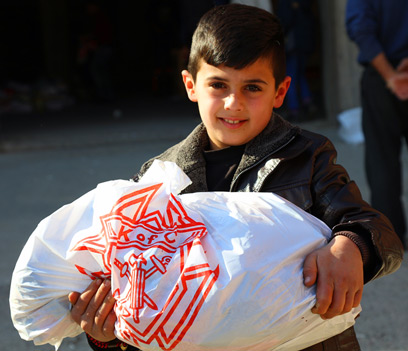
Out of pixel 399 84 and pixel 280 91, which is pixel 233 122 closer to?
pixel 280 91

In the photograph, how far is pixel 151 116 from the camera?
9.99m

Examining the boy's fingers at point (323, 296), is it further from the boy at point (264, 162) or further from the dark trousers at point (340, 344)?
the dark trousers at point (340, 344)

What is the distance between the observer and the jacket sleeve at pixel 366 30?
12.8ft

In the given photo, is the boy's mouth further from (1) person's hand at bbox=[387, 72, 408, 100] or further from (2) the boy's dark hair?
(1) person's hand at bbox=[387, 72, 408, 100]

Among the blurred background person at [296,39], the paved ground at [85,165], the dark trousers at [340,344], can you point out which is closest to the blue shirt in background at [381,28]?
the paved ground at [85,165]

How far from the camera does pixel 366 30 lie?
3926mm

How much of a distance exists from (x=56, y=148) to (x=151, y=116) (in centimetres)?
221

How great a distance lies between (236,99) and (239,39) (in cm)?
16

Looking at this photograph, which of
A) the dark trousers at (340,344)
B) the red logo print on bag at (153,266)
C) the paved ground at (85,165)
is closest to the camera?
the red logo print on bag at (153,266)

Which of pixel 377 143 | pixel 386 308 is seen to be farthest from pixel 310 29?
pixel 386 308

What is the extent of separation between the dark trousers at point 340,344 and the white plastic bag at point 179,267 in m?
0.10

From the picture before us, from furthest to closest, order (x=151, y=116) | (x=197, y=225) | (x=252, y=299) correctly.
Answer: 1. (x=151, y=116)
2. (x=197, y=225)
3. (x=252, y=299)

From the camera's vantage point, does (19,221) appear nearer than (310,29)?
Yes

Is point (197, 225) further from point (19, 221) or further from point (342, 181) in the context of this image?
point (19, 221)
